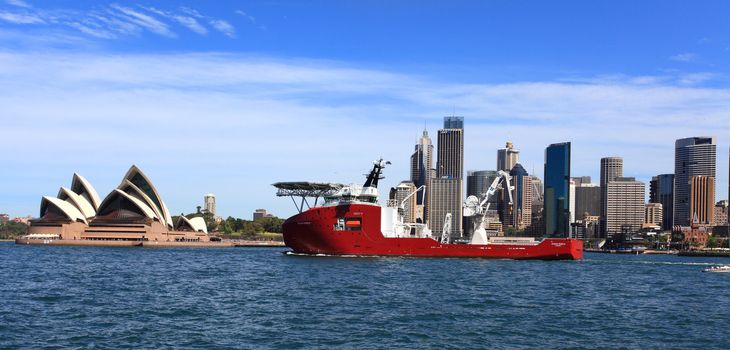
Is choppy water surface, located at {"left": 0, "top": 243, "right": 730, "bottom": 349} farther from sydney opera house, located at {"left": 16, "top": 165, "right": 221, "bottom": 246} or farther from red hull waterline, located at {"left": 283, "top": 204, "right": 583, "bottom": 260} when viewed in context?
sydney opera house, located at {"left": 16, "top": 165, "right": 221, "bottom": 246}

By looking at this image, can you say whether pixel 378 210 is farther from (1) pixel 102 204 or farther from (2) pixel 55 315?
(1) pixel 102 204

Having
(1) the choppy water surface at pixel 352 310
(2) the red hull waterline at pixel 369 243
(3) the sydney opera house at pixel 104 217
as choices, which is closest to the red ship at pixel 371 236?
(2) the red hull waterline at pixel 369 243

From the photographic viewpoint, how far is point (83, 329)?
2650 cm

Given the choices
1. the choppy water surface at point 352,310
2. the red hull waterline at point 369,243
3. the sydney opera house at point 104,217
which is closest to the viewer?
the choppy water surface at point 352,310

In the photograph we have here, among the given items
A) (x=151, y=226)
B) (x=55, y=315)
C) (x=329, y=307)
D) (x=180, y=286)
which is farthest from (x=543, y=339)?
(x=151, y=226)

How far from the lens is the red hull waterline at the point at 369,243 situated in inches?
2766

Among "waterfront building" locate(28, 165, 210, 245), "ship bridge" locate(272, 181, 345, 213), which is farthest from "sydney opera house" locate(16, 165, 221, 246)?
"ship bridge" locate(272, 181, 345, 213)

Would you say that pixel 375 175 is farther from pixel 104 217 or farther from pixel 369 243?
pixel 104 217

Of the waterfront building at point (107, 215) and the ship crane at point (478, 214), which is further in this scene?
the waterfront building at point (107, 215)

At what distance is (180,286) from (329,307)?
1275 centimetres

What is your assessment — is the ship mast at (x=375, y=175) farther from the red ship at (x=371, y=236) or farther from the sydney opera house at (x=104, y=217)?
the sydney opera house at (x=104, y=217)

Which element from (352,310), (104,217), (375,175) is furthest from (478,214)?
(104,217)

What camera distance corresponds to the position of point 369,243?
7038 centimetres

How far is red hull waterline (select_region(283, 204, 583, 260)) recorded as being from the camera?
230 ft
